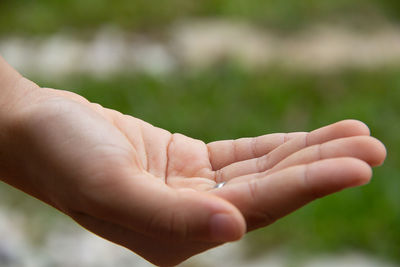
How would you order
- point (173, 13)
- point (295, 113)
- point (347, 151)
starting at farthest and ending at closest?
point (173, 13) → point (295, 113) → point (347, 151)

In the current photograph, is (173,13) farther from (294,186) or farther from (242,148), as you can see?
(294,186)

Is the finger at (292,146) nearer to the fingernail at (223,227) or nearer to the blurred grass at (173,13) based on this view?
the fingernail at (223,227)

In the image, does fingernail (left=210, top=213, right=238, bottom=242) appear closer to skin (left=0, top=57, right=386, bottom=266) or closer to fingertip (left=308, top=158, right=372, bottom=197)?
skin (left=0, top=57, right=386, bottom=266)

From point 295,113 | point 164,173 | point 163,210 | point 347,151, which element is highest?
point 347,151

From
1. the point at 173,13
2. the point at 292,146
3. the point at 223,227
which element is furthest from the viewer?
the point at 173,13

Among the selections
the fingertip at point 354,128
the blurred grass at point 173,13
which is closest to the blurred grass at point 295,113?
the blurred grass at point 173,13

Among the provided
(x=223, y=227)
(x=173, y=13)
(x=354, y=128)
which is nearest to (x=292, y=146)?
(x=354, y=128)

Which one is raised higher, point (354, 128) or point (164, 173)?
point (354, 128)
